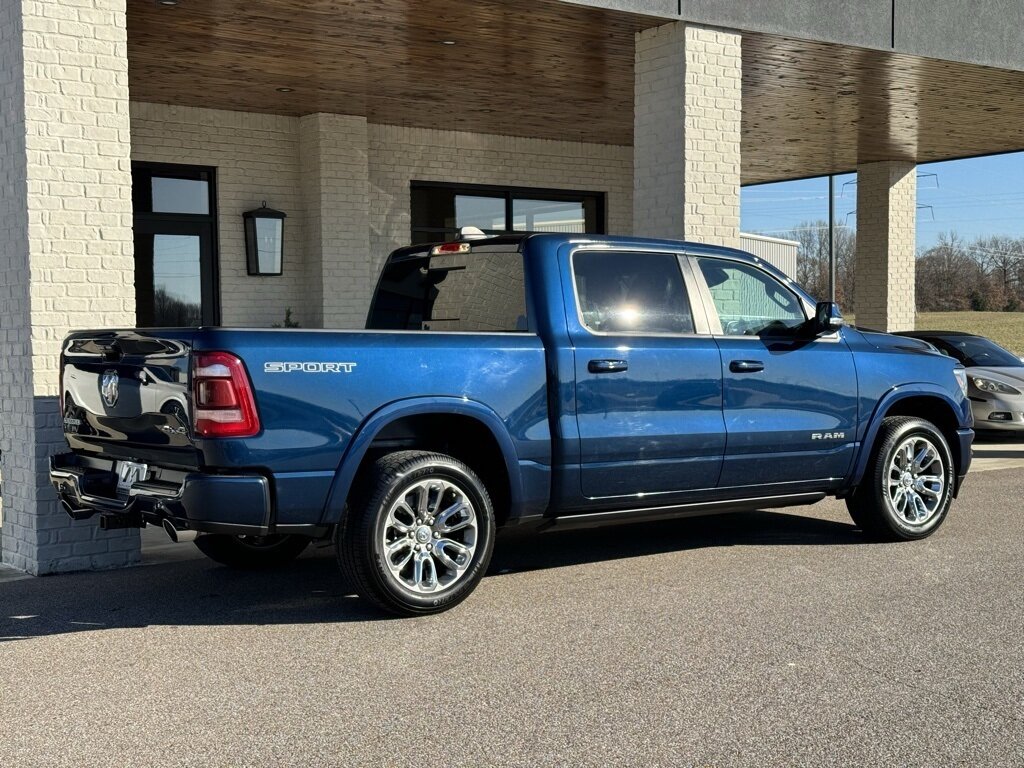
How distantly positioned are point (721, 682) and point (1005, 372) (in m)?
10.9

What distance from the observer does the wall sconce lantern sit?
15188mm

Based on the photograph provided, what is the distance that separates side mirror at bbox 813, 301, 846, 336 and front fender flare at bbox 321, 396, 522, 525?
231 cm

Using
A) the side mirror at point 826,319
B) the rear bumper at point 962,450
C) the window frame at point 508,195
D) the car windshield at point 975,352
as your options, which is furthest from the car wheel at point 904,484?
the window frame at point 508,195

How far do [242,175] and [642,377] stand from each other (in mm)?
9516

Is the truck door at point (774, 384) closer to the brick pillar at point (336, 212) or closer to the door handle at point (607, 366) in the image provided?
the door handle at point (607, 366)

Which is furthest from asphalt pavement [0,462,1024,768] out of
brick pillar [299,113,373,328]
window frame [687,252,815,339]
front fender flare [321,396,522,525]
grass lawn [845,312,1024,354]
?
grass lawn [845,312,1024,354]

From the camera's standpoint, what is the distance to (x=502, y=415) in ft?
21.7

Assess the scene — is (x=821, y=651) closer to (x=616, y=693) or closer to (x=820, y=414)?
(x=616, y=693)

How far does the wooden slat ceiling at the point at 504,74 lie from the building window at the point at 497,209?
0.86 meters

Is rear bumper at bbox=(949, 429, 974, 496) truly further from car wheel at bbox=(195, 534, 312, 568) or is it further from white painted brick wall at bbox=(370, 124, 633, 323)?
white painted brick wall at bbox=(370, 124, 633, 323)

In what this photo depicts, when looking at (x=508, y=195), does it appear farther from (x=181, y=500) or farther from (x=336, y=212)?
(x=181, y=500)

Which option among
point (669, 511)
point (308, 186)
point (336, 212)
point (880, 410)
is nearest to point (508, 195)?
point (336, 212)

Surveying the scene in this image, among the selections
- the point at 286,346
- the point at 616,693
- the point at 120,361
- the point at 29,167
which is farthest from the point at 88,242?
the point at 616,693

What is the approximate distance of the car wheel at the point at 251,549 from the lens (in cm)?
753
